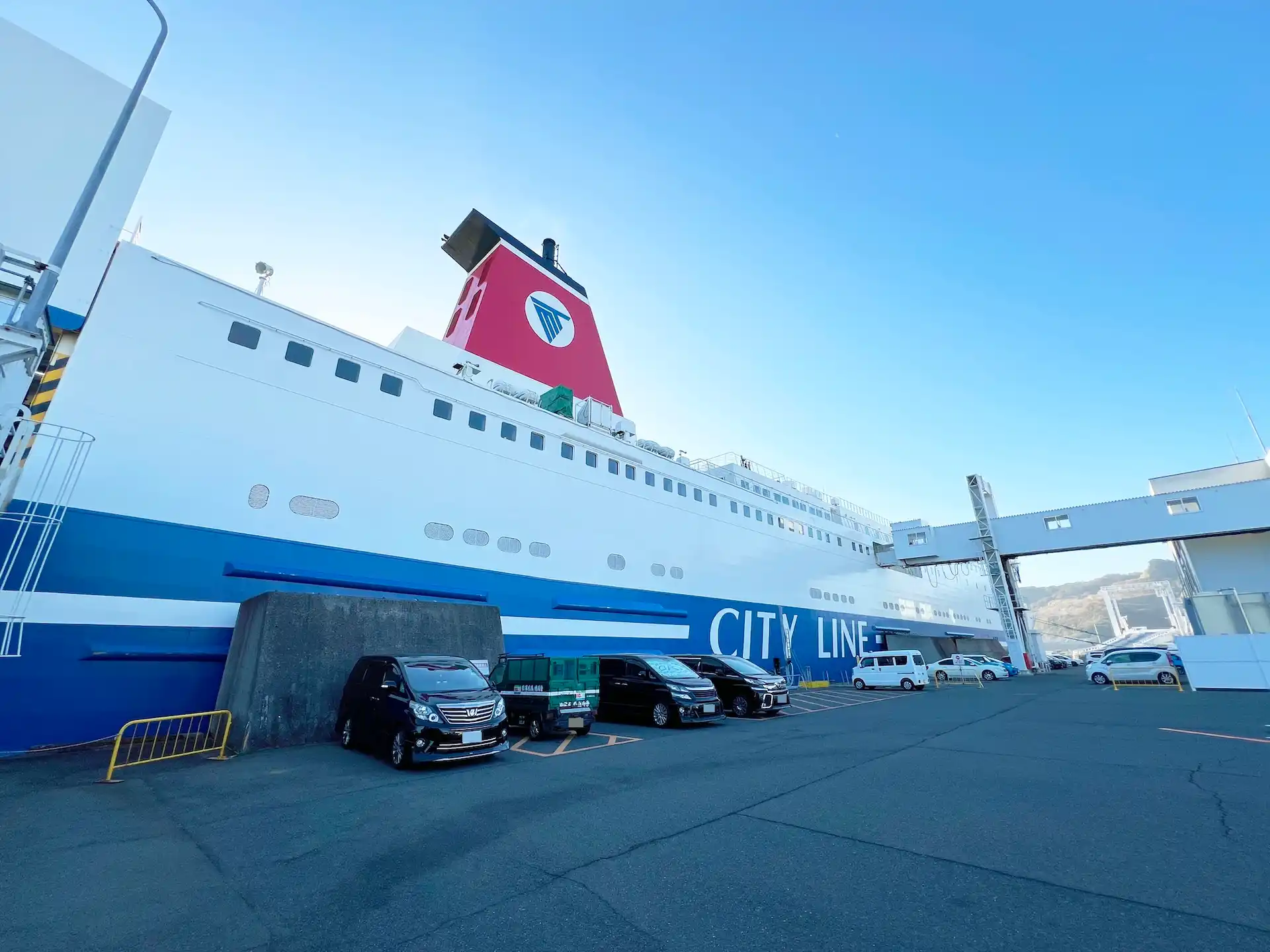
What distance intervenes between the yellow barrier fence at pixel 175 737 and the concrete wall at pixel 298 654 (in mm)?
257

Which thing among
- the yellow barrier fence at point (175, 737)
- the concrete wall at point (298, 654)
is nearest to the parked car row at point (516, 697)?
the concrete wall at point (298, 654)

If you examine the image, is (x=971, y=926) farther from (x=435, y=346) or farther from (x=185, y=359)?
(x=435, y=346)

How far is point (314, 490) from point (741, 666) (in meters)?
10.7

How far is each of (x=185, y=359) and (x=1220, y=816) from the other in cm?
1446

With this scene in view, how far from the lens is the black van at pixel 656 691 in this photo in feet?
35.3

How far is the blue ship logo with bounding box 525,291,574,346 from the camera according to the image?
18.2m

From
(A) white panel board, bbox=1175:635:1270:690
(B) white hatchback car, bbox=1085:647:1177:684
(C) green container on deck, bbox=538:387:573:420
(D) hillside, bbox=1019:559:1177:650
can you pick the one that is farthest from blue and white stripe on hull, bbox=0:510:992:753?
(D) hillside, bbox=1019:559:1177:650

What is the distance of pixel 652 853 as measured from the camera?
3.84 m

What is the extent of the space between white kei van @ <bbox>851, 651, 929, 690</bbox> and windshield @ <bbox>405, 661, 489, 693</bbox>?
19165 millimetres

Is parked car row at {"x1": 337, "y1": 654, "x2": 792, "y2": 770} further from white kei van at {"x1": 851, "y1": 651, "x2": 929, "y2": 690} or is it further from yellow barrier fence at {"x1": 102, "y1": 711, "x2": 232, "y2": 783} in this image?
white kei van at {"x1": 851, "y1": 651, "x2": 929, "y2": 690}

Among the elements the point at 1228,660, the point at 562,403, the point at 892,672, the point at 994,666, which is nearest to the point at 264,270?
the point at 562,403

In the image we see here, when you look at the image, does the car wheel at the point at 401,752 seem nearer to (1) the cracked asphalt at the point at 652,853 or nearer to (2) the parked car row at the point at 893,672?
(1) the cracked asphalt at the point at 652,853

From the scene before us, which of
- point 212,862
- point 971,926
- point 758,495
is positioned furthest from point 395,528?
point 758,495

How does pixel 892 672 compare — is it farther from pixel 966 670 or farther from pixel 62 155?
pixel 62 155
